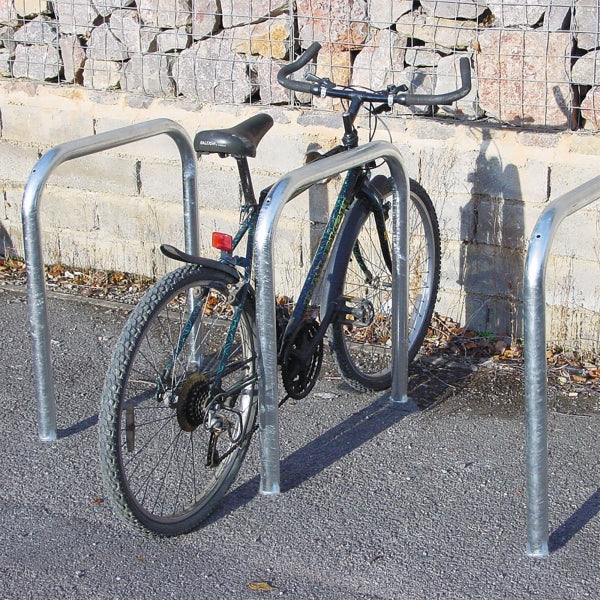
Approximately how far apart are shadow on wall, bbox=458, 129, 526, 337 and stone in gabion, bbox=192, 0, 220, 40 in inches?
66.7

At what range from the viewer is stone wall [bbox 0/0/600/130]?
512 cm

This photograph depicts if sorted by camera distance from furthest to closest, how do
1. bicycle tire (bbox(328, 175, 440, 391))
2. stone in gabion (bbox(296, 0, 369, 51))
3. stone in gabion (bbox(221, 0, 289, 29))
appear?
stone in gabion (bbox(221, 0, 289, 29)), stone in gabion (bbox(296, 0, 369, 51)), bicycle tire (bbox(328, 175, 440, 391))

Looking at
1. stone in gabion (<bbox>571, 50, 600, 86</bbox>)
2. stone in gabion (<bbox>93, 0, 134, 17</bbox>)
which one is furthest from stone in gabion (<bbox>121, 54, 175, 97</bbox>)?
stone in gabion (<bbox>571, 50, 600, 86</bbox>)

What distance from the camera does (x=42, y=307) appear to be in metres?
4.16

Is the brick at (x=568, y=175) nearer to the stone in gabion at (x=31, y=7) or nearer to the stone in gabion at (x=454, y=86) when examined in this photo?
the stone in gabion at (x=454, y=86)

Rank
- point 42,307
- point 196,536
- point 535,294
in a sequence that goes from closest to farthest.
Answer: point 535,294 → point 196,536 → point 42,307

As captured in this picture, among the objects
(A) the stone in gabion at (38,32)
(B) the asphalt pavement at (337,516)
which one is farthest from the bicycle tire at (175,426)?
(A) the stone in gabion at (38,32)

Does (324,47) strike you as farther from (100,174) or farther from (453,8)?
(100,174)

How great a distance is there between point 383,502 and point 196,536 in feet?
2.29

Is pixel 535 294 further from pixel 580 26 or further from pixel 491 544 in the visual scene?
pixel 580 26

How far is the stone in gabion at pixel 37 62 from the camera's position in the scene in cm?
632

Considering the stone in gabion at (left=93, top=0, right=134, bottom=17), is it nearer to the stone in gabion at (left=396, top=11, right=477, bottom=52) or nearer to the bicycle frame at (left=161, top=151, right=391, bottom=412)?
the stone in gabion at (left=396, top=11, right=477, bottom=52)

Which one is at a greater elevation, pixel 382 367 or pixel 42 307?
pixel 42 307

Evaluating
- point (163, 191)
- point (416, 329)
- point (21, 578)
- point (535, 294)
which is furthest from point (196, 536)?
point (163, 191)
